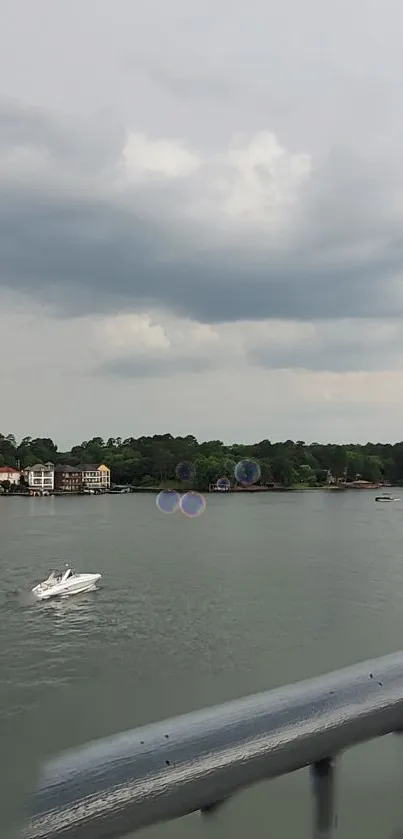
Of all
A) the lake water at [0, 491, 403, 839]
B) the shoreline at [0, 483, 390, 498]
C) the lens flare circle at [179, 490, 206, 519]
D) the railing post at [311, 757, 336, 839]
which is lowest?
the lake water at [0, 491, 403, 839]

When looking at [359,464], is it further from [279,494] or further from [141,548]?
[141,548]

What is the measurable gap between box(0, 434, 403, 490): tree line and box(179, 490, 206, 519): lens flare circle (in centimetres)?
520

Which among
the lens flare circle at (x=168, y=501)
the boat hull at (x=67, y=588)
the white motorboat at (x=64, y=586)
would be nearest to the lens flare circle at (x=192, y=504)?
the lens flare circle at (x=168, y=501)

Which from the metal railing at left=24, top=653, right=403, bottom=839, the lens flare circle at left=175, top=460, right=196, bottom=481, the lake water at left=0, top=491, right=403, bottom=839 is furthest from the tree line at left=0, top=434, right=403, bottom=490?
the metal railing at left=24, top=653, right=403, bottom=839

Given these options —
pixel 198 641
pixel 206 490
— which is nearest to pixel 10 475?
pixel 206 490

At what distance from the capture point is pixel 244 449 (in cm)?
13950

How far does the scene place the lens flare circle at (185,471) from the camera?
398ft

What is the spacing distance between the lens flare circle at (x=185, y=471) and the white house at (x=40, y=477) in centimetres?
2286

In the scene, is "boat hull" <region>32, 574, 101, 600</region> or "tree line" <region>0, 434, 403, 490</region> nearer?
"boat hull" <region>32, 574, 101, 600</region>

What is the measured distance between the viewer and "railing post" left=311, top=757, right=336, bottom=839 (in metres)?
1.01

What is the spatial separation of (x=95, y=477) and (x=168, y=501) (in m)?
30.9

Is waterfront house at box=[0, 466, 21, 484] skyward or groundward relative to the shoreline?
skyward

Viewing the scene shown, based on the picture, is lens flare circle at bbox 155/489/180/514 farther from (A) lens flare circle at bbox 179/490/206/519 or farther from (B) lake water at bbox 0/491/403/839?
A: (B) lake water at bbox 0/491/403/839

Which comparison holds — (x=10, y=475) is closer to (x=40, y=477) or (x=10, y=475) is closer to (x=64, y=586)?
(x=40, y=477)
